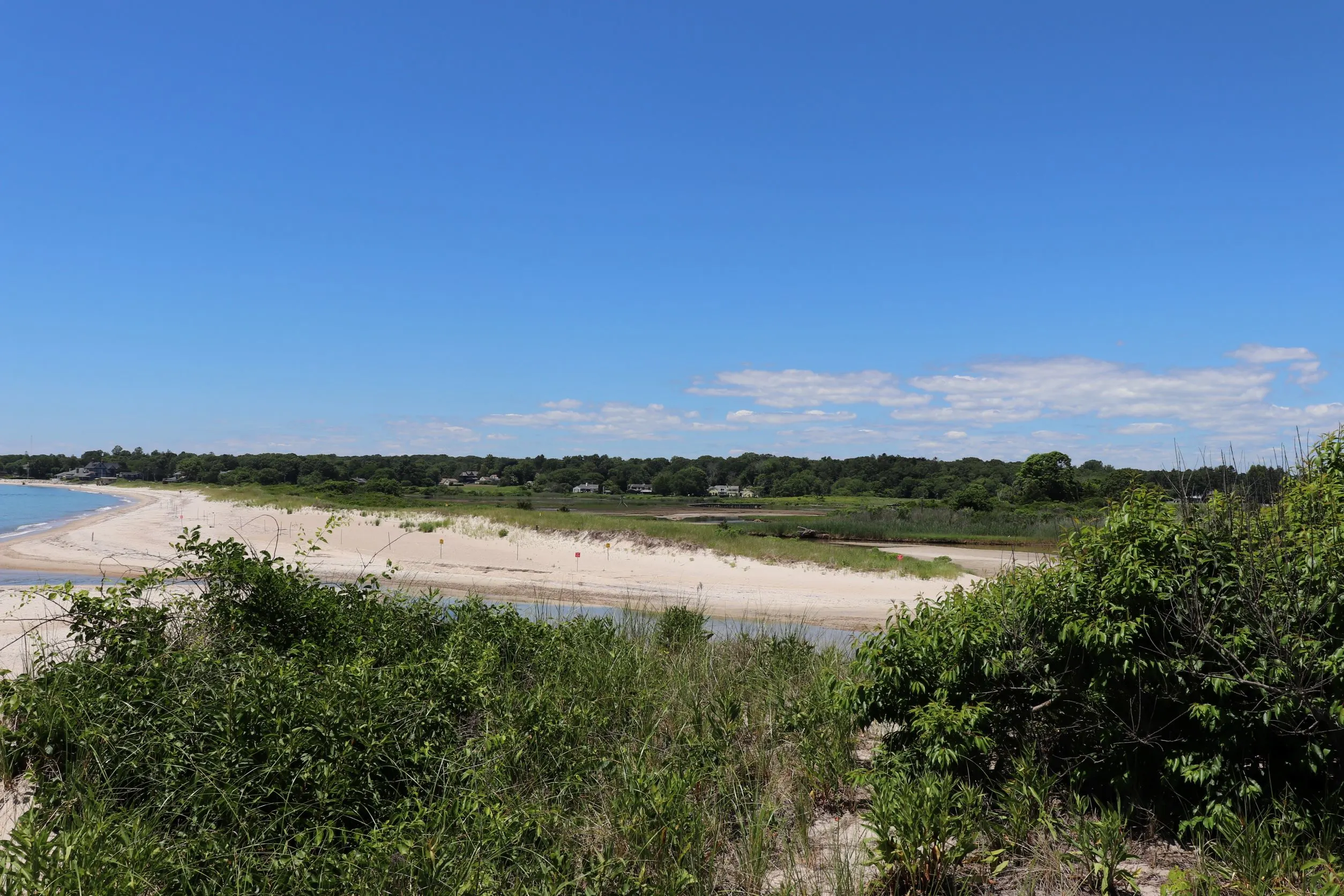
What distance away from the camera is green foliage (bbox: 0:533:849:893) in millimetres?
4270

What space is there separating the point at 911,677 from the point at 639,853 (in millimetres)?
2176

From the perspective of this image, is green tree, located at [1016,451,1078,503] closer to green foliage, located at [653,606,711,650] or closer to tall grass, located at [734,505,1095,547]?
tall grass, located at [734,505,1095,547]

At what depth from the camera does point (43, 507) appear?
222 ft

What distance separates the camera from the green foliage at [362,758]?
14.0 feet

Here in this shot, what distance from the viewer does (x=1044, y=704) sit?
5.26 metres

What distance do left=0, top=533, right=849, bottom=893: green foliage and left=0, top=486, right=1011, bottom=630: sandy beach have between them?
9787 millimetres

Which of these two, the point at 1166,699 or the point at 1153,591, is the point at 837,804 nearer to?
the point at 1166,699

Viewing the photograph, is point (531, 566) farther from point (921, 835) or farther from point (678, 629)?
point (921, 835)

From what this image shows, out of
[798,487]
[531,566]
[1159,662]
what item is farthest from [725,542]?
[798,487]

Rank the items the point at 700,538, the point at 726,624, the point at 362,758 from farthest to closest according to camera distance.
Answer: the point at 700,538, the point at 726,624, the point at 362,758

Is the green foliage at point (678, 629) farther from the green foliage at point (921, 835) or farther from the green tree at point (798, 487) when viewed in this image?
the green tree at point (798, 487)

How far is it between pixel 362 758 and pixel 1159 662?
476 centimetres

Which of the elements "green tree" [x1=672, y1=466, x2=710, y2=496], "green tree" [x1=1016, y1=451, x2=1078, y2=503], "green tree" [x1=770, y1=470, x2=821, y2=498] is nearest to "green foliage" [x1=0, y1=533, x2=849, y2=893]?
"green tree" [x1=1016, y1=451, x2=1078, y2=503]

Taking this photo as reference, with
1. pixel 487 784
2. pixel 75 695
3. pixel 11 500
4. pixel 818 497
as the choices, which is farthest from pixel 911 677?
pixel 11 500
